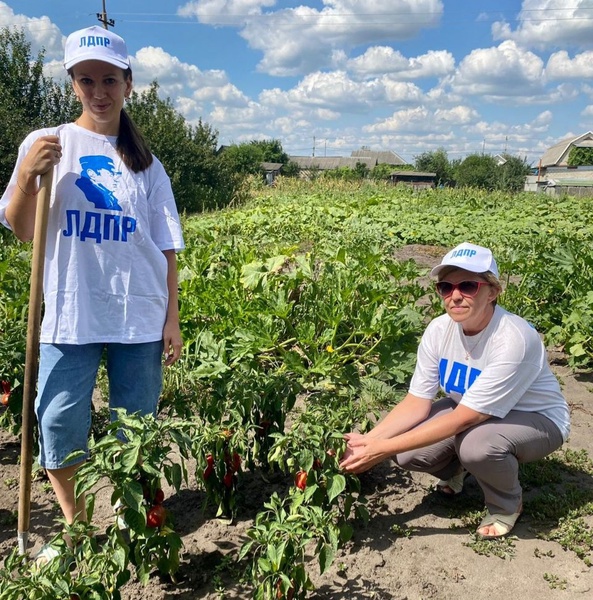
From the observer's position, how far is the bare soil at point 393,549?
82.3 inches

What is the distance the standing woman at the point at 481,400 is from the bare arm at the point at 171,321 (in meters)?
0.71

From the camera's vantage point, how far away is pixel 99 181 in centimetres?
191

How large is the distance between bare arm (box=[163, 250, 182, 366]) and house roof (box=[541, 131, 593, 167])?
6505 cm

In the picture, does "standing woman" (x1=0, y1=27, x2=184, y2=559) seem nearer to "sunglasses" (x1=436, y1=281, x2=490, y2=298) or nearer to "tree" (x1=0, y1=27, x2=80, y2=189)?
"sunglasses" (x1=436, y1=281, x2=490, y2=298)

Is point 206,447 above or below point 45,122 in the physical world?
below

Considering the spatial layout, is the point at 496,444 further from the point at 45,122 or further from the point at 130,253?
the point at 45,122

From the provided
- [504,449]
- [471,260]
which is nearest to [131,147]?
[471,260]

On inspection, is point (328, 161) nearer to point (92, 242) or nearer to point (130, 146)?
point (130, 146)

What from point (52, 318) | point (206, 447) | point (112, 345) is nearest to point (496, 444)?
point (206, 447)

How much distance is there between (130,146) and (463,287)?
52.2 inches

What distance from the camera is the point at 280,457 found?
80.7 inches

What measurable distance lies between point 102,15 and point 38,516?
18.6m

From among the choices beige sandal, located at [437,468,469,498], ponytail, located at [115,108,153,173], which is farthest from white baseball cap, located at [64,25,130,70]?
beige sandal, located at [437,468,469,498]

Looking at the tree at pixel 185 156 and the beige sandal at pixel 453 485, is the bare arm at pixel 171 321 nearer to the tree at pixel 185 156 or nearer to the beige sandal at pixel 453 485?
the beige sandal at pixel 453 485
